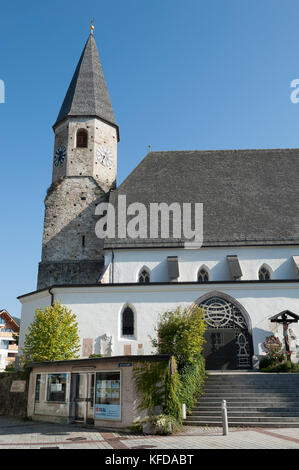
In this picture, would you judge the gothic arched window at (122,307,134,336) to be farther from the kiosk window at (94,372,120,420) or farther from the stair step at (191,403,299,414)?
the stair step at (191,403,299,414)

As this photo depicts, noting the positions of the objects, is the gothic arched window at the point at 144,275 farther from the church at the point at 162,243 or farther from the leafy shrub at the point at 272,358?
the leafy shrub at the point at 272,358

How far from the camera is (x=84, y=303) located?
2175 cm

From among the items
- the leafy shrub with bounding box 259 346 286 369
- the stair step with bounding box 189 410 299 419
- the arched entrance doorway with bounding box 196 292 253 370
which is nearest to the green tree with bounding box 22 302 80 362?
the arched entrance doorway with bounding box 196 292 253 370

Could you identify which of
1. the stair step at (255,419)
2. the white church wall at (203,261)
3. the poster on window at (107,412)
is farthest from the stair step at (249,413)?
the white church wall at (203,261)

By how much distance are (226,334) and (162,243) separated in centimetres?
716

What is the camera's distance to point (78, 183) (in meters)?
30.7

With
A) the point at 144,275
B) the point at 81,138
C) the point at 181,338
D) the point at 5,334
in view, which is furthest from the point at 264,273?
the point at 5,334

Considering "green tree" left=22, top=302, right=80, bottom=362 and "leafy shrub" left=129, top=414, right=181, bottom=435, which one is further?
"green tree" left=22, top=302, right=80, bottom=362

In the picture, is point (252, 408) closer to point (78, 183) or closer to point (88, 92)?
point (78, 183)

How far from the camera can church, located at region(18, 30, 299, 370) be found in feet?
70.5

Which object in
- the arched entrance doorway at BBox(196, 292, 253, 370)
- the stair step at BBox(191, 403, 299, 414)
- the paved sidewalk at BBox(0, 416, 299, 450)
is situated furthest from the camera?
the arched entrance doorway at BBox(196, 292, 253, 370)

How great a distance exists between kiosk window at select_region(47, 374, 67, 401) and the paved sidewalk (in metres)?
1.51
